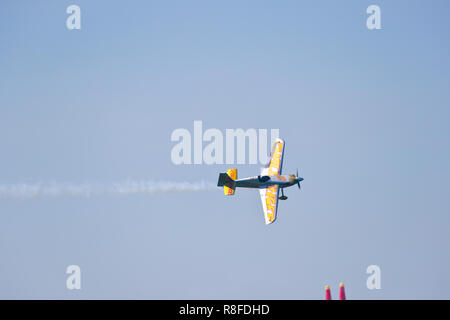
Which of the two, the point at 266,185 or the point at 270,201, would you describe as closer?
the point at 270,201

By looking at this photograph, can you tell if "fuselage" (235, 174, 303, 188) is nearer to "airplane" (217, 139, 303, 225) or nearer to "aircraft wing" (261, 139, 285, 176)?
"airplane" (217, 139, 303, 225)

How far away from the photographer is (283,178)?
228ft

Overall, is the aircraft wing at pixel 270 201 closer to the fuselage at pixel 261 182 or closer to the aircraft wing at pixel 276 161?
the fuselage at pixel 261 182

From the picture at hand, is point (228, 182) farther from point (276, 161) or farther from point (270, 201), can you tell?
point (276, 161)

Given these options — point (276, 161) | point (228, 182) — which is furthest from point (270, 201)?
point (276, 161)

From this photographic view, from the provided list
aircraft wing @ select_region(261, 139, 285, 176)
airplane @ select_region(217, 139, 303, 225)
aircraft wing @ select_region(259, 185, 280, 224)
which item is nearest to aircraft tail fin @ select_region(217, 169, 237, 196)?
airplane @ select_region(217, 139, 303, 225)

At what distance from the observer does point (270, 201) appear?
222 ft

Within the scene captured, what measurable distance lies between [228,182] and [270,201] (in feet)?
12.8

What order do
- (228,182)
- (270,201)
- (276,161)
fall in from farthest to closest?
(276,161) < (228,182) < (270,201)

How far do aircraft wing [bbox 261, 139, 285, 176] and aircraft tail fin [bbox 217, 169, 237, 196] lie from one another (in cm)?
457

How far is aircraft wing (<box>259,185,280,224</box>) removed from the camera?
67250 mm

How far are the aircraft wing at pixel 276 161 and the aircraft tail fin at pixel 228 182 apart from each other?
4571 mm

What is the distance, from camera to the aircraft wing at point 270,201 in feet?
221
